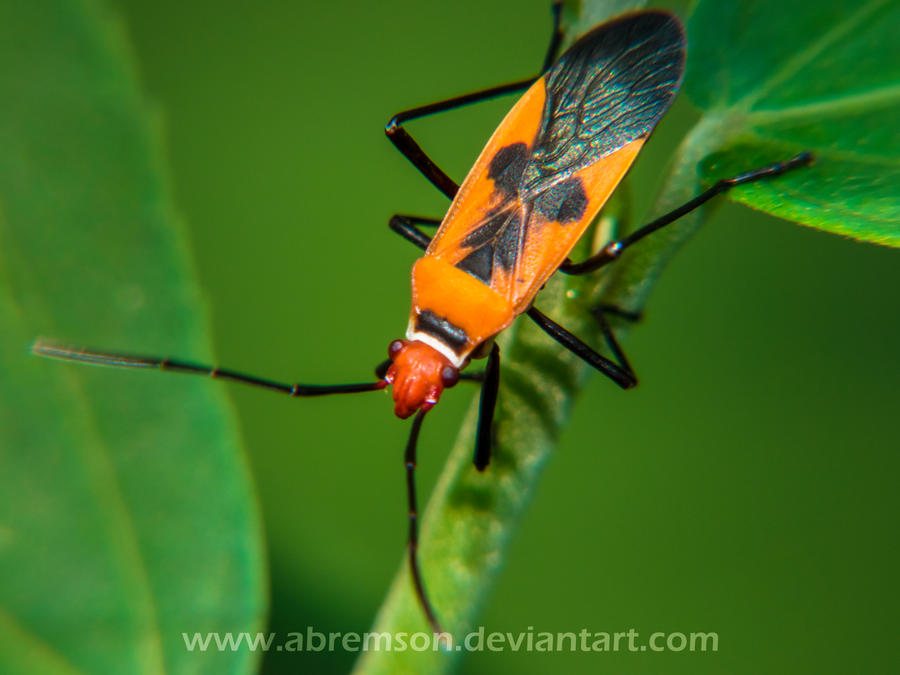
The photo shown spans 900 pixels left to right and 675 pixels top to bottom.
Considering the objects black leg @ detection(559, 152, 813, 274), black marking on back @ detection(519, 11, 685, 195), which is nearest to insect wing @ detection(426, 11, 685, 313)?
black marking on back @ detection(519, 11, 685, 195)

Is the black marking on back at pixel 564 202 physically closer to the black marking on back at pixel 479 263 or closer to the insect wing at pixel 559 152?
the insect wing at pixel 559 152

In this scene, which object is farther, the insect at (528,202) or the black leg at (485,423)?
the insect at (528,202)

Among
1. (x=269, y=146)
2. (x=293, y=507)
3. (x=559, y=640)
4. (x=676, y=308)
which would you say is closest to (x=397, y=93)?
(x=269, y=146)

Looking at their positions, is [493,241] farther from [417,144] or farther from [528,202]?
[417,144]

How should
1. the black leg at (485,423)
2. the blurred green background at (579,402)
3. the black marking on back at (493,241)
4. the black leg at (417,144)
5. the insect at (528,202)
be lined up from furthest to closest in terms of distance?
the blurred green background at (579,402), the black leg at (417,144), the black marking on back at (493,241), the insect at (528,202), the black leg at (485,423)

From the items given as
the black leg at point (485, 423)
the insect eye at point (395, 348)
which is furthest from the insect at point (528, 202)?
the black leg at point (485, 423)

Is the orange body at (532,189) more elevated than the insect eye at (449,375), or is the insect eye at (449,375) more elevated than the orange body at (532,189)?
the orange body at (532,189)

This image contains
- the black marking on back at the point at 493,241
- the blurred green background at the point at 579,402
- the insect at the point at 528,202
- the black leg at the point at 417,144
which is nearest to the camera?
the insect at the point at 528,202

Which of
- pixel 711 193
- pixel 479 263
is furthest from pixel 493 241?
pixel 711 193
